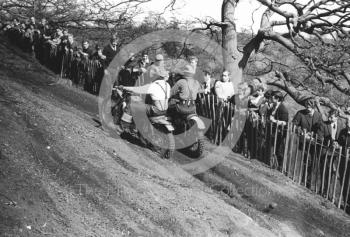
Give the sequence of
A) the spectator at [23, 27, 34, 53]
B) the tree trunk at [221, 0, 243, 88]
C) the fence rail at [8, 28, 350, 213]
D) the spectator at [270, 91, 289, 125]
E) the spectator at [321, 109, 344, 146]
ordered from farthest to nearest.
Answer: the spectator at [23, 27, 34, 53] → the tree trunk at [221, 0, 243, 88] → the spectator at [270, 91, 289, 125] → the spectator at [321, 109, 344, 146] → the fence rail at [8, 28, 350, 213]

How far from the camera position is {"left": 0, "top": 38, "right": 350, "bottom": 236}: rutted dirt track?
577cm

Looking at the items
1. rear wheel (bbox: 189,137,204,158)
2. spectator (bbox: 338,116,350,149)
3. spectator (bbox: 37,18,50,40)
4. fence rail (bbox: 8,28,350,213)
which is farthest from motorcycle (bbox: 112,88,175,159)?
spectator (bbox: 37,18,50,40)

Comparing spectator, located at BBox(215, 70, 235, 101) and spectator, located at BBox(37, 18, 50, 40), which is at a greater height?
spectator, located at BBox(37, 18, 50, 40)

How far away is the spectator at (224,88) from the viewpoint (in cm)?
1243

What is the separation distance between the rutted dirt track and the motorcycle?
292 millimetres

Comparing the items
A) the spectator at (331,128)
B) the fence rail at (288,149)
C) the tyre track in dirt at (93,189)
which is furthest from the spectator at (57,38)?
the spectator at (331,128)

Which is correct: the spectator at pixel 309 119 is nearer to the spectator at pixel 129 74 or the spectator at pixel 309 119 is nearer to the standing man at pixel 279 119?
the standing man at pixel 279 119

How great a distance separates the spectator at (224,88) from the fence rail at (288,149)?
23 centimetres

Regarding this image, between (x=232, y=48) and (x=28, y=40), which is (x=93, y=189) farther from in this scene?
(x=28, y=40)

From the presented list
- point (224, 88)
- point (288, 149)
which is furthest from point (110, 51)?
point (288, 149)

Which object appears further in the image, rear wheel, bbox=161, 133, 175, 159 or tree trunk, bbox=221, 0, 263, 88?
tree trunk, bbox=221, 0, 263, 88

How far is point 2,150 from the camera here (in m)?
7.01

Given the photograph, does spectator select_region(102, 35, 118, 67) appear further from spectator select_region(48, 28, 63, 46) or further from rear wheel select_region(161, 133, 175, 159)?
rear wheel select_region(161, 133, 175, 159)

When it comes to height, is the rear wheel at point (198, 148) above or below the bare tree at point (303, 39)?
below
